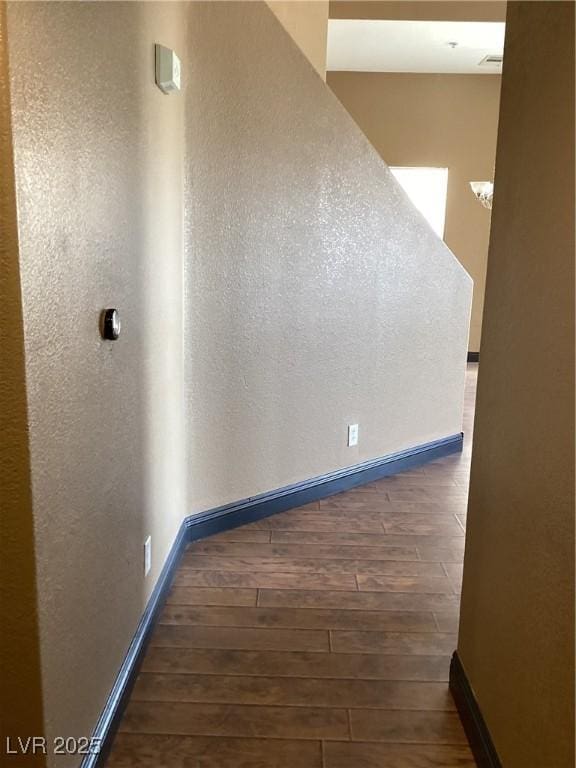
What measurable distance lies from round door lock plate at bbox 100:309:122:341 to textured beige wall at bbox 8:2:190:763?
0.09ft

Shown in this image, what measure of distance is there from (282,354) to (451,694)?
1.67 metres

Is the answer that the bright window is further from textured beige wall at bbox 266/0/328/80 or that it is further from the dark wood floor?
the dark wood floor

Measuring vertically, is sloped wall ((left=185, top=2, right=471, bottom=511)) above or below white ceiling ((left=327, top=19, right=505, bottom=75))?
below

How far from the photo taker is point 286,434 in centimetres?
330

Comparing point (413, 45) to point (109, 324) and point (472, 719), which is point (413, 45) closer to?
point (109, 324)

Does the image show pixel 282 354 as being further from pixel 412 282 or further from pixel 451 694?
pixel 451 694

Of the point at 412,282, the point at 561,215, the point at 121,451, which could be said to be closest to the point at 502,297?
the point at 561,215

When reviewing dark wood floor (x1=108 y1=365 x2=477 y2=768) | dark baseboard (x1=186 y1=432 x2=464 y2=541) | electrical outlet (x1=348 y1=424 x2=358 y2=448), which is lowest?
dark wood floor (x1=108 y1=365 x2=477 y2=768)

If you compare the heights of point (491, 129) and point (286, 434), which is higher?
point (491, 129)

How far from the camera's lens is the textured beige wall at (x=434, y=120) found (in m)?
7.63

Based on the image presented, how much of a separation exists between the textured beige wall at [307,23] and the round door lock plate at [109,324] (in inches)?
115

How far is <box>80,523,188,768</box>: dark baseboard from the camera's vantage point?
1659 millimetres

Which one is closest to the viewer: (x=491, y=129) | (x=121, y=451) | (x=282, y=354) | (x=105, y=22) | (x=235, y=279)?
(x=105, y=22)

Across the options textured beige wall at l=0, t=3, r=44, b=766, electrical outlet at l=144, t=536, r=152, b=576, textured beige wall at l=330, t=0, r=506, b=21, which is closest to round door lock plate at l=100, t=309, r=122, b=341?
textured beige wall at l=0, t=3, r=44, b=766
